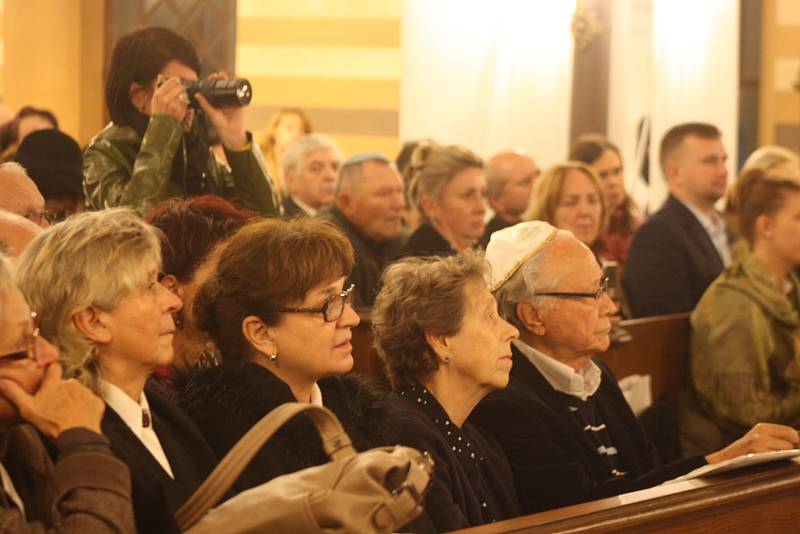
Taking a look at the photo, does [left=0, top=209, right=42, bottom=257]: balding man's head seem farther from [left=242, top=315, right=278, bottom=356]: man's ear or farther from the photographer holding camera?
the photographer holding camera

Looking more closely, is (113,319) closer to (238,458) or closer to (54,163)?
(238,458)

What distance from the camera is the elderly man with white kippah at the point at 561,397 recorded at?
3.65 m

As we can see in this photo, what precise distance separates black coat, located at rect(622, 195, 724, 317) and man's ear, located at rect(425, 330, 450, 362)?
2.60m

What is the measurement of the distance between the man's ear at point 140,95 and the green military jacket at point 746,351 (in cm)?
229

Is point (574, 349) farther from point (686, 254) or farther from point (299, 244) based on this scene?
point (686, 254)

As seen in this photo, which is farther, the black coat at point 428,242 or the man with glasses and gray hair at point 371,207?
the man with glasses and gray hair at point 371,207

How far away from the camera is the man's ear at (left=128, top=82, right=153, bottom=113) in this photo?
420 centimetres

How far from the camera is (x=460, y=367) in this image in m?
3.42

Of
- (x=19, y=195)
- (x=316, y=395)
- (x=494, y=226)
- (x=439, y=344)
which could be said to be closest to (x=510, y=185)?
(x=494, y=226)

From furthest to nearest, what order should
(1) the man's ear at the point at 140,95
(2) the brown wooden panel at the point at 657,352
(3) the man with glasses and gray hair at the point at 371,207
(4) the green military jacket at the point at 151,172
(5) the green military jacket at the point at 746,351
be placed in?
(3) the man with glasses and gray hair at the point at 371,207 → (2) the brown wooden panel at the point at 657,352 → (5) the green military jacket at the point at 746,351 → (1) the man's ear at the point at 140,95 → (4) the green military jacket at the point at 151,172

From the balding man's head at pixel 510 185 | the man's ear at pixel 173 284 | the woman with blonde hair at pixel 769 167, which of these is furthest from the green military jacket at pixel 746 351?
the man's ear at pixel 173 284

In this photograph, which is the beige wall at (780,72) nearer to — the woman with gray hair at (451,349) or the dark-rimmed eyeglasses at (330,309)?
the woman with gray hair at (451,349)

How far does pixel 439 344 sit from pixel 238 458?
1136 mm

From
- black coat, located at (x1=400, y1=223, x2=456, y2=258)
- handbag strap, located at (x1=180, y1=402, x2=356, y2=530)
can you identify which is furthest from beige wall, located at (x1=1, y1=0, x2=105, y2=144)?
handbag strap, located at (x1=180, y1=402, x2=356, y2=530)
